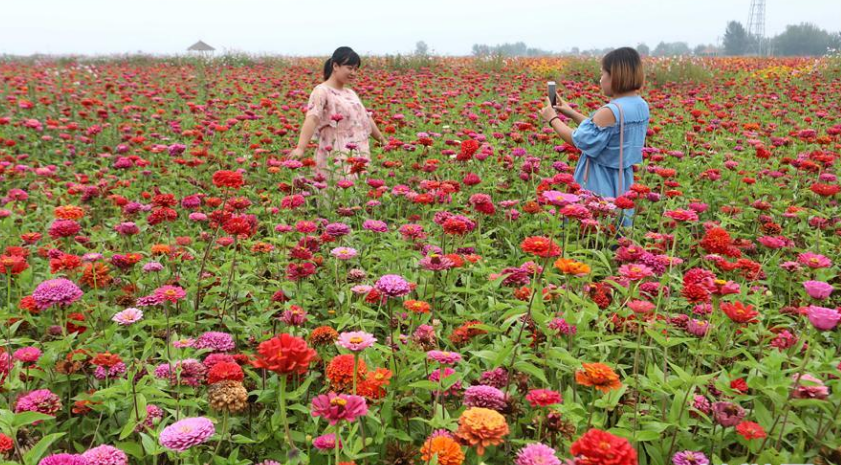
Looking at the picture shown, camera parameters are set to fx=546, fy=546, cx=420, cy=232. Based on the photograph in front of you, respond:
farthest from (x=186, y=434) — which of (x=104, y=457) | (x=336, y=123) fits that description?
(x=336, y=123)

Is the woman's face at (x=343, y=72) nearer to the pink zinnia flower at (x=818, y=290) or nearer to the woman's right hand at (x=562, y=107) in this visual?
the woman's right hand at (x=562, y=107)

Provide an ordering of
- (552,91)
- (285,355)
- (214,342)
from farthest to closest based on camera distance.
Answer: (552,91) < (214,342) < (285,355)

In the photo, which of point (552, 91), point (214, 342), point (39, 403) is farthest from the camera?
point (552, 91)

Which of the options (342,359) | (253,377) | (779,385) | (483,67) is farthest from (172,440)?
(483,67)

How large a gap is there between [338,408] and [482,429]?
0.35m

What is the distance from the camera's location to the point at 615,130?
384 centimetres

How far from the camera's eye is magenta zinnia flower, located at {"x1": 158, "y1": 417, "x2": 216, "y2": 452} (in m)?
1.39

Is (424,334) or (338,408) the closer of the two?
(338,408)

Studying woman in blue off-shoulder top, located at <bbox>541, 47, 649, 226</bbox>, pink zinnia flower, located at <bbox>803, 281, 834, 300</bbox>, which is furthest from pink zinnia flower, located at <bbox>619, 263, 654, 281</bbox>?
woman in blue off-shoulder top, located at <bbox>541, 47, 649, 226</bbox>

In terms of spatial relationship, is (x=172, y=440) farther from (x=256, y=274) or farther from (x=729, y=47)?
(x=729, y=47)

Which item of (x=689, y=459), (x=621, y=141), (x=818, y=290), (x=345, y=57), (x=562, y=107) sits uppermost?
(x=345, y=57)

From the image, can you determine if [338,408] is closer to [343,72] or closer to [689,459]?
[689,459]

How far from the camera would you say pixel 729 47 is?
98062 millimetres

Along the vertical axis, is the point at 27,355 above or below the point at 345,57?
below
